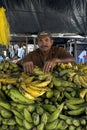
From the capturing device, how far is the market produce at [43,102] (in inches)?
101

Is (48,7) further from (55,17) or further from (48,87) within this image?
(48,87)

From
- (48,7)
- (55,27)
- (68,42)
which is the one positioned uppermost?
(48,7)

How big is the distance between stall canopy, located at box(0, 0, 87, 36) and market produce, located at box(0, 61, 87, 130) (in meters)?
2.66

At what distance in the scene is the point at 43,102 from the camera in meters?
2.76

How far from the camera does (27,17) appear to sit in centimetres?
570

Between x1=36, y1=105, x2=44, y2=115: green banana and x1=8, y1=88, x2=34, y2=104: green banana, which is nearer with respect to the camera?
x1=36, y1=105, x2=44, y2=115: green banana

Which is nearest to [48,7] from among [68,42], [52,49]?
[52,49]

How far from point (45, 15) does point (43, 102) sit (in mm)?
3169

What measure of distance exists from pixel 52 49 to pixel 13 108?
195 cm

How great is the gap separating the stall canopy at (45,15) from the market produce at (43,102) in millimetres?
2660

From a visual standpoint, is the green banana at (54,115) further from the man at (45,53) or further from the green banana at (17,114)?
the man at (45,53)

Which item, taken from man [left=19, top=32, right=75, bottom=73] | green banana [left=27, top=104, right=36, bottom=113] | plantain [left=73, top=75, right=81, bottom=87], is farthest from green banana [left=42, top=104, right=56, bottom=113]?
man [left=19, top=32, right=75, bottom=73]

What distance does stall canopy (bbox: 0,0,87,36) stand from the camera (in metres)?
5.44

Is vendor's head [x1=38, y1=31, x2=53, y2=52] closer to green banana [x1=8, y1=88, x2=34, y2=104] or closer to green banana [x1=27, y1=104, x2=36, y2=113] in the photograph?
green banana [x1=8, y1=88, x2=34, y2=104]
